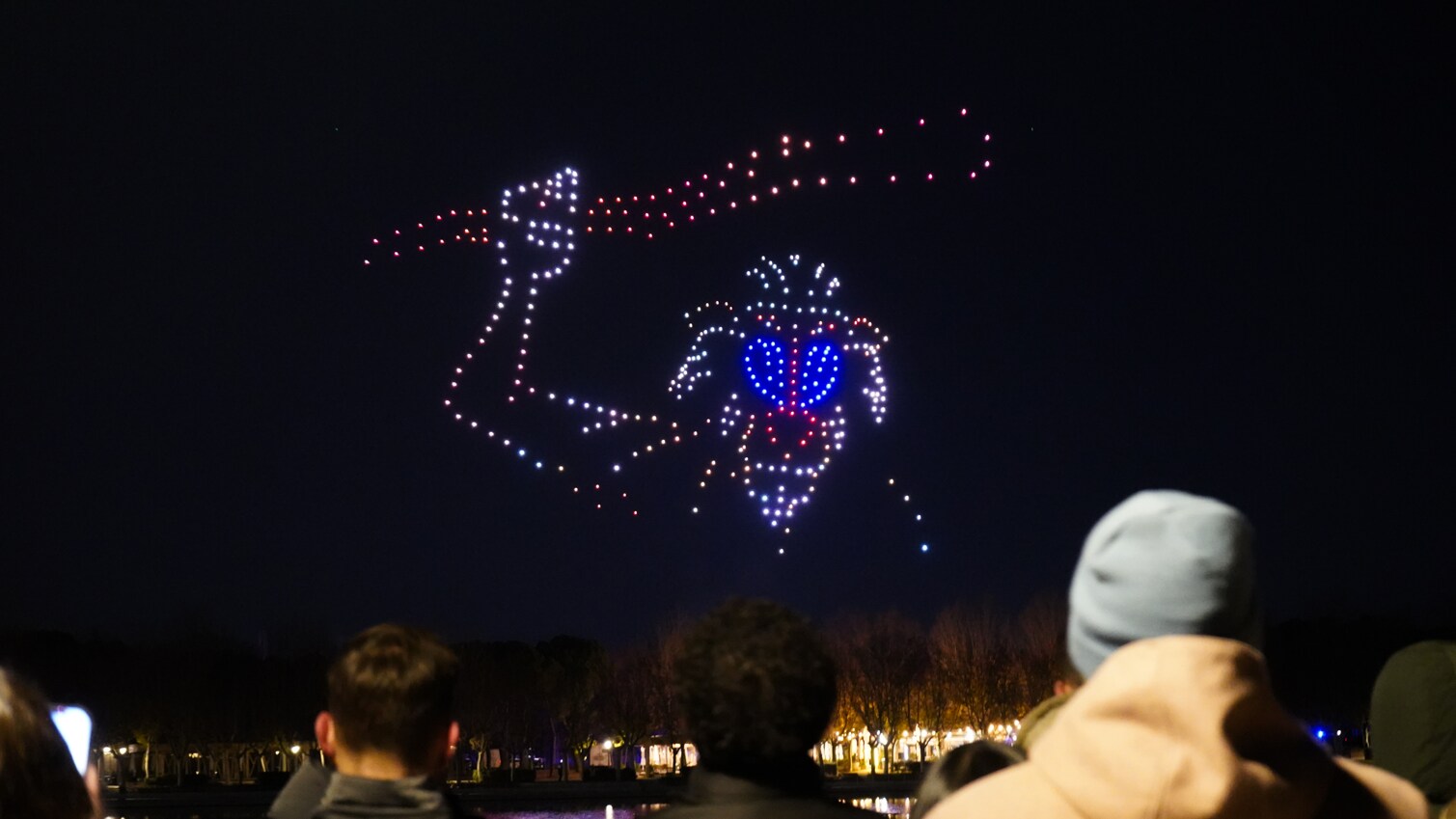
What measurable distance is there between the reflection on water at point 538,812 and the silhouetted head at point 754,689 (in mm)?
35493

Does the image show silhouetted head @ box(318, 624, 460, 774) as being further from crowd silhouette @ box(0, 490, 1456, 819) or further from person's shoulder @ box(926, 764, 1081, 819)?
person's shoulder @ box(926, 764, 1081, 819)

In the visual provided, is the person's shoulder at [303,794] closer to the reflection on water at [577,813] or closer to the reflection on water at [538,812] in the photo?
the reflection on water at [538,812]

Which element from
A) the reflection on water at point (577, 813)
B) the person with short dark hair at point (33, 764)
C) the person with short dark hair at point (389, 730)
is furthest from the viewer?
the reflection on water at point (577, 813)

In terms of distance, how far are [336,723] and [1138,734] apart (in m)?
2.28

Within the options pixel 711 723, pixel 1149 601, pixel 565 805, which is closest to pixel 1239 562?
pixel 1149 601

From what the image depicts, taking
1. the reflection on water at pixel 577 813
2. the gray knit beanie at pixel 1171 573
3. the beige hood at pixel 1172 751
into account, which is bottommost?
the reflection on water at pixel 577 813

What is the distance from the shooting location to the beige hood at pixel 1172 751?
84.2 inches

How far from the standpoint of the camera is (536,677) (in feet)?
276

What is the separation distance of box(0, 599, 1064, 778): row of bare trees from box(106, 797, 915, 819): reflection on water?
18.9m

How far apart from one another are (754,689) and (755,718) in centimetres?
6

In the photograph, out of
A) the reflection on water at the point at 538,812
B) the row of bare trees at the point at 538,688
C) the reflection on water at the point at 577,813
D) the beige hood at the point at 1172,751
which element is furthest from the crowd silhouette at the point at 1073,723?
the row of bare trees at the point at 538,688

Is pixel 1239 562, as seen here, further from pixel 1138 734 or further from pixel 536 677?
pixel 536 677

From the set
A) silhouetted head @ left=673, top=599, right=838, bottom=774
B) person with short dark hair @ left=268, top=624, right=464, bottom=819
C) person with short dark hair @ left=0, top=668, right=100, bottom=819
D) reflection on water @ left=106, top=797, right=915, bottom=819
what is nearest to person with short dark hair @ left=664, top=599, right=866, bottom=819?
silhouetted head @ left=673, top=599, right=838, bottom=774

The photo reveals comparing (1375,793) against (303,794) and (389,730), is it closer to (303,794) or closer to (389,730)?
(389,730)
